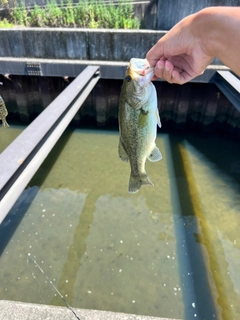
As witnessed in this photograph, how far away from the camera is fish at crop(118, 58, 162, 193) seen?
207 centimetres

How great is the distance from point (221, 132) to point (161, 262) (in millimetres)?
5001

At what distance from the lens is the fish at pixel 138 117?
207 cm

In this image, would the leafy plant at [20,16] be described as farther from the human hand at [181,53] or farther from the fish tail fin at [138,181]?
the fish tail fin at [138,181]

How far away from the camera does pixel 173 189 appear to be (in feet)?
17.6

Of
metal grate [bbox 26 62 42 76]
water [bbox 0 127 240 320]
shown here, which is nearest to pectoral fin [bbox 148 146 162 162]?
water [bbox 0 127 240 320]

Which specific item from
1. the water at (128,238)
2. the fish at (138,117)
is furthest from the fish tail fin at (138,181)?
the water at (128,238)

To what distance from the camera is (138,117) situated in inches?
87.4

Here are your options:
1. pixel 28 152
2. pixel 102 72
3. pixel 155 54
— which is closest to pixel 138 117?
pixel 155 54

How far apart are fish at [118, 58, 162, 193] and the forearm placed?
1.62 feet

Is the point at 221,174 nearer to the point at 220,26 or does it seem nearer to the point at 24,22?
the point at 220,26

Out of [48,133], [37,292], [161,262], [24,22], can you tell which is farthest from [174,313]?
[24,22]

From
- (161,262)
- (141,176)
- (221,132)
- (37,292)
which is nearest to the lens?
(141,176)

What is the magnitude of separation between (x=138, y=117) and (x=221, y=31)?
0.92 metres

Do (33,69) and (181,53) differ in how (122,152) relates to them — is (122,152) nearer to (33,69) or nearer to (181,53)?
(181,53)
